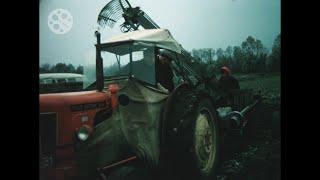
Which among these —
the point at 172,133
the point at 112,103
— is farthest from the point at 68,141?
the point at 172,133

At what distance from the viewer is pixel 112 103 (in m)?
3.50

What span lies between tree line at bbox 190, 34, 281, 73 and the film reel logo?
39.4 inches

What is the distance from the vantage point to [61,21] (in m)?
3.66

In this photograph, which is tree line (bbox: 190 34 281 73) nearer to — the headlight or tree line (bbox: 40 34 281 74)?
tree line (bbox: 40 34 281 74)

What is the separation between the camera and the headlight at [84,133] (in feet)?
11.4

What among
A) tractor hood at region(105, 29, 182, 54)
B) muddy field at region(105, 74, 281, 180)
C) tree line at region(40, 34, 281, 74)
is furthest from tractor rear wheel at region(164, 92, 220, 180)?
tractor hood at region(105, 29, 182, 54)

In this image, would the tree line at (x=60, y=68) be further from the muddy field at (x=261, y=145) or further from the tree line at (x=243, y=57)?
the muddy field at (x=261, y=145)

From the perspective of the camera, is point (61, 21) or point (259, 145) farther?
point (61, 21)

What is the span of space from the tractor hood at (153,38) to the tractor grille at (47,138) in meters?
0.76

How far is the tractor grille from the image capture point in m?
3.53

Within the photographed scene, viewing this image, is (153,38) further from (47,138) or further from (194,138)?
(47,138)

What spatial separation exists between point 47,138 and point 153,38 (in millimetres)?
1121

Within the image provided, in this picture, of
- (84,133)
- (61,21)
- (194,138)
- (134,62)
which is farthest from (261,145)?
(61,21)
